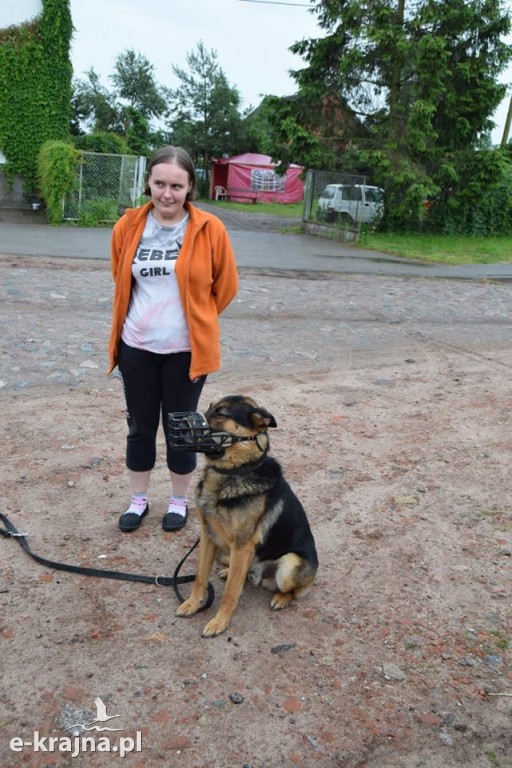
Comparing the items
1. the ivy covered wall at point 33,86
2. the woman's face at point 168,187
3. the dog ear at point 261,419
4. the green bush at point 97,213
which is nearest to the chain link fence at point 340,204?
the green bush at point 97,213

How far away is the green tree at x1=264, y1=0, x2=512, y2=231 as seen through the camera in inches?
885

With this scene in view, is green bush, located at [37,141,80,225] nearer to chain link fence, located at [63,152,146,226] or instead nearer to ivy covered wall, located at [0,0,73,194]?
chain link fence, located at [63,152,146,226]

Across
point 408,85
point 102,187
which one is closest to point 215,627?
point 102,187

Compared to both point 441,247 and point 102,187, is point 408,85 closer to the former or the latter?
point 441,247

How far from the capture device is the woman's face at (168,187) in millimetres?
3471

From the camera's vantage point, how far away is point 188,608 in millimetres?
3398

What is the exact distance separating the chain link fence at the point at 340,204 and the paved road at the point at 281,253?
962 mm

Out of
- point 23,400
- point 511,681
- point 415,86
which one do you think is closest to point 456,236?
point 415,86

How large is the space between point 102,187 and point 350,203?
8.40 meters

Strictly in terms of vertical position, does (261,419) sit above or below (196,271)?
below

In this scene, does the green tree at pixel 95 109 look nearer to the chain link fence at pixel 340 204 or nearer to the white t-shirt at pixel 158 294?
the chain link fence at pixel 340 204

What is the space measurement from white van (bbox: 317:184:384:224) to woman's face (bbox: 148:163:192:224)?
1904 cm

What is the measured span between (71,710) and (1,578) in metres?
1.09

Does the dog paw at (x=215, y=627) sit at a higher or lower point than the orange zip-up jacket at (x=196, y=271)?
lower
